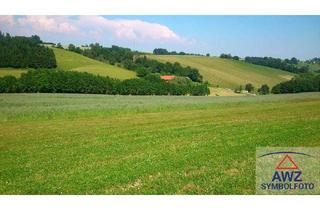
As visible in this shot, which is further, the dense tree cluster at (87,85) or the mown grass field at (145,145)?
the dense tree cluster at (87,85)

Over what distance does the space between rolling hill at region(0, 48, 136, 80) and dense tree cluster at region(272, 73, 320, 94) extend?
8036 millimetres

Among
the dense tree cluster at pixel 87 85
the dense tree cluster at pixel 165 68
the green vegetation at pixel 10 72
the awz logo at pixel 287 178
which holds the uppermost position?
the dense tree cluster at pixel 165 68

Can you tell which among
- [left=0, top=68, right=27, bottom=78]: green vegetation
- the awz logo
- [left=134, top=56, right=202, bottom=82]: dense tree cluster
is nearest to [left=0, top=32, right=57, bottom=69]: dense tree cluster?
[left=0, top=68, right=27, bottom=78]: green vegetation

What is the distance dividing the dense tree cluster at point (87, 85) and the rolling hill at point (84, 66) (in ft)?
0.99

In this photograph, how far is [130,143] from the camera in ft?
47.1

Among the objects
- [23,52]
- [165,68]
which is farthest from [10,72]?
[165,68]

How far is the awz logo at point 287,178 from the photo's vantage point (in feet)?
37.8

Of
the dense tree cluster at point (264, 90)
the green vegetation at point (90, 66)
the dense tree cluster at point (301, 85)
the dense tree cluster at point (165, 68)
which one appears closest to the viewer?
the dense tree cluster at point (301, 85)

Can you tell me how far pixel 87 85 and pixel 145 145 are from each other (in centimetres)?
727

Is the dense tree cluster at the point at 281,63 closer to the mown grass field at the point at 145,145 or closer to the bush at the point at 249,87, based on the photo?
the mown grass field at the point at 145,145

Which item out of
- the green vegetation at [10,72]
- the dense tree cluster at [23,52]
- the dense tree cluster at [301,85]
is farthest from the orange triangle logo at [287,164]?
the green vegetation at [10,72]

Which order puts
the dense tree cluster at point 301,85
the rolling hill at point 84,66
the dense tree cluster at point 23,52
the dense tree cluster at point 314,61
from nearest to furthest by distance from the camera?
the dense tree cluster at point 314,61 → the dense tree cluster at point 23,52 → the dense tree cluster at point 301,85 → the rolling hill at point 84,66
